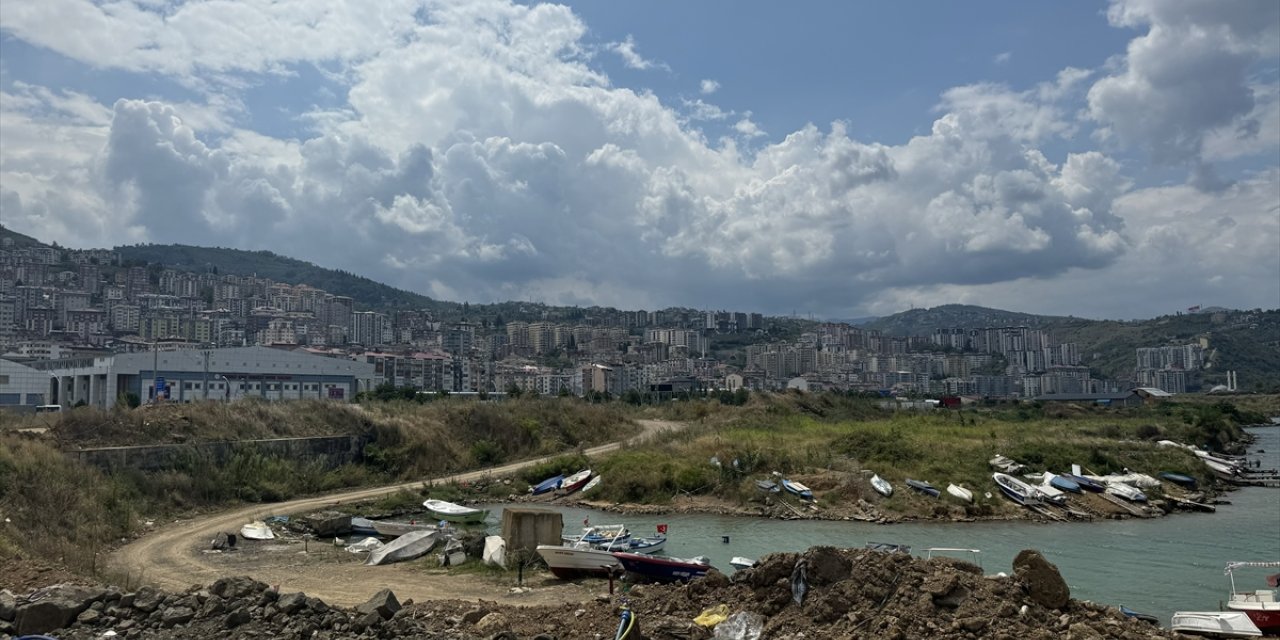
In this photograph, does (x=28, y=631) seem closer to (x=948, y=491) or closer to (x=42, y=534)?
(x=42, y=534)

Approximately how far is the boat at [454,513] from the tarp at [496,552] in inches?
396

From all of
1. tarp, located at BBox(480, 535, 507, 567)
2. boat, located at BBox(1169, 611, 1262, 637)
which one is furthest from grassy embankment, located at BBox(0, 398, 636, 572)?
boat, located at BBox(1169, 611, 1262, 637)

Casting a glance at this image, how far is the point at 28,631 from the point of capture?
32.8ft

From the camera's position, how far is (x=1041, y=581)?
34.9ft

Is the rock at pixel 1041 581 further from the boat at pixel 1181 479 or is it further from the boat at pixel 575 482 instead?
the boat at pixel 1181 479

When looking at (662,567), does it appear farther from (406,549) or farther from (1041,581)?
(406,549)

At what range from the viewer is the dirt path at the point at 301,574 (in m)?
14.6

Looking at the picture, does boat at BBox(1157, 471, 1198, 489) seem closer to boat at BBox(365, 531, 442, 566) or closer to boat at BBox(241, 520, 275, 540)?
boat at BBox(365, 531, 442, 566)

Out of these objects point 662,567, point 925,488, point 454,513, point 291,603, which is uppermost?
point 291,603

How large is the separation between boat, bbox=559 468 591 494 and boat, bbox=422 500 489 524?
548cm

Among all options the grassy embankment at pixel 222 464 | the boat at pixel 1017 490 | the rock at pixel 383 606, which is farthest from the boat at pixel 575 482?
the rock at pixel 383 606

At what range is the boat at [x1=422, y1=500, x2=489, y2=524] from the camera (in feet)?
89.9

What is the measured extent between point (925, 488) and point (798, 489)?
4.43m

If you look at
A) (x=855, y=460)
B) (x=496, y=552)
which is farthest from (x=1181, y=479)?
(x=496, y=552)
